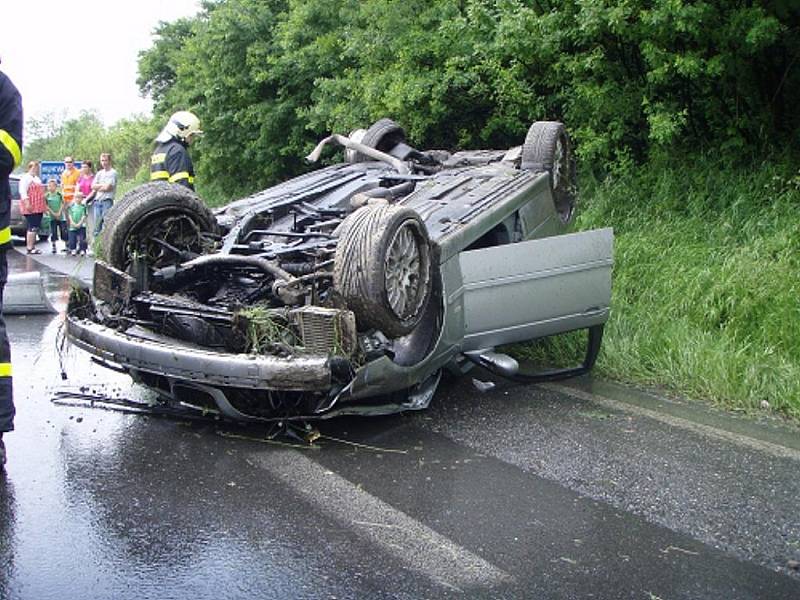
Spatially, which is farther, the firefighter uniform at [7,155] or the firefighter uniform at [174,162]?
the firefighter uniform at [174,162]

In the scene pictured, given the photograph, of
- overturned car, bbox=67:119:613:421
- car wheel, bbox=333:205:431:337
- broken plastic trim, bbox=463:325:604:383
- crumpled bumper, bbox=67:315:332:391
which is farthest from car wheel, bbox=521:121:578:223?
crumpled bumper, bbox=67:315:332:391

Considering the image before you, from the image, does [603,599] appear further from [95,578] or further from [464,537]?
[95,578]

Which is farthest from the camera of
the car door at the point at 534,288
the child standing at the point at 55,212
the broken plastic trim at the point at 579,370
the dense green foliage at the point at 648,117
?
the child standing at the point at 55,212

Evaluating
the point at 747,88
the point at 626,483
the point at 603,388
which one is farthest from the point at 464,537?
the point at 747,88

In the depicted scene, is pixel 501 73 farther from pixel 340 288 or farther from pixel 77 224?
pixel 77 224

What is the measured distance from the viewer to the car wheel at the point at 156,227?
17.8 feet

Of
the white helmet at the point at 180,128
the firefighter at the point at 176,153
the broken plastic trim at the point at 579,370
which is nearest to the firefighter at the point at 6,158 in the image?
the broken plastic trim at the point at 579,370

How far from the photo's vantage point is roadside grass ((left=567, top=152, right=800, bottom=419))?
5863mm

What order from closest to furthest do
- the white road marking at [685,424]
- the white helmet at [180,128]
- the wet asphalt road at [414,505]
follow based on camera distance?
the wet asphalt road at [414,505] → the white road marking at [685,424] → the white helmet at [180,128]

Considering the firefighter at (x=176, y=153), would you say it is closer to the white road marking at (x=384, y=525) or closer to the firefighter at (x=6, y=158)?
the firefighter at (x=6, y=158)

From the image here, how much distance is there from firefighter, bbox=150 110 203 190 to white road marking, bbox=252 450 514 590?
4.12 metres

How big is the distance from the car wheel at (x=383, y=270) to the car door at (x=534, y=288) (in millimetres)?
440

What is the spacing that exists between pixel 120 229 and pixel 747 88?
19.4 ft

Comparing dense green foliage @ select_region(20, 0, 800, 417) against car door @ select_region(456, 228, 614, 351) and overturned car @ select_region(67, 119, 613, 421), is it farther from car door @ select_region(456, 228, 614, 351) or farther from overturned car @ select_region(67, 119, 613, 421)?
overturned car @ select_region(67, 119, 613, 421)
